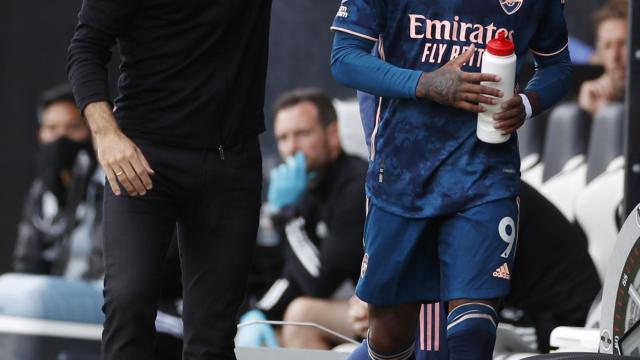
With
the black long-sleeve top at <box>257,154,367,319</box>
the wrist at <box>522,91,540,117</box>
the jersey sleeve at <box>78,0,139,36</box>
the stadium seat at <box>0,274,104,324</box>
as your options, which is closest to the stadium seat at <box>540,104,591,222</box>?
the black long-sleeve top at <box>257,154,367,319</box>

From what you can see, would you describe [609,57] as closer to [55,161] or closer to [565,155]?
[565,155]

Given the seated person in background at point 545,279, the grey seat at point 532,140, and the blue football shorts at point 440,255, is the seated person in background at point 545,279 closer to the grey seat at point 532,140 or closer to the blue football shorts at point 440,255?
the grey seat at point 532,140

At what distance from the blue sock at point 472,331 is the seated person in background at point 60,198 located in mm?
3614

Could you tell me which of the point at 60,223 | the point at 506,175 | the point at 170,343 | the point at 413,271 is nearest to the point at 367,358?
the point at 413,271

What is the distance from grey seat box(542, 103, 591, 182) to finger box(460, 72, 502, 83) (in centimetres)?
275

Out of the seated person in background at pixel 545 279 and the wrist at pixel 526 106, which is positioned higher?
the wrist at pixel 526 106

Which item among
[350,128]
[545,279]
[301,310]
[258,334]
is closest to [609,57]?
[545,279]

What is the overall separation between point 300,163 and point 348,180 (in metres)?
0.30

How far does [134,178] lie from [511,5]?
1038 mm

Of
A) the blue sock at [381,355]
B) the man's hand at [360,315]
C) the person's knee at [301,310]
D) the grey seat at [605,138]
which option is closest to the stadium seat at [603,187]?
the grey seat at [605,138]

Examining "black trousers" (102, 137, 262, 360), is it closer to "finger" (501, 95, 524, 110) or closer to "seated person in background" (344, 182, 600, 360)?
"finger" (501, 95, 524, 110)

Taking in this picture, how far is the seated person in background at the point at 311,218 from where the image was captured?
6.15 m

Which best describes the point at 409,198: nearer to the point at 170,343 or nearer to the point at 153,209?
the point at 153,209

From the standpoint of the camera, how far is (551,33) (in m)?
3.72
